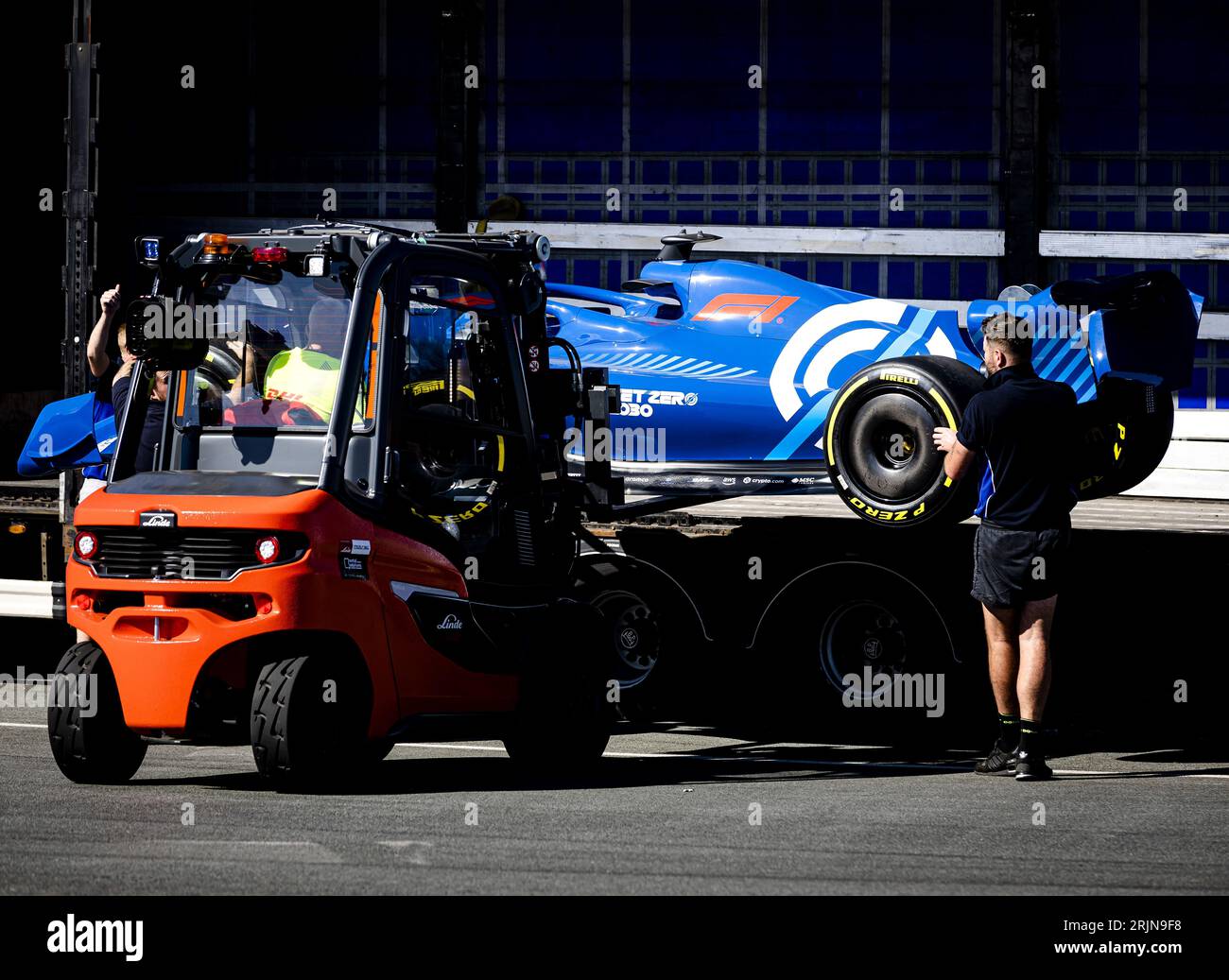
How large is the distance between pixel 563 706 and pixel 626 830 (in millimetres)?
1753

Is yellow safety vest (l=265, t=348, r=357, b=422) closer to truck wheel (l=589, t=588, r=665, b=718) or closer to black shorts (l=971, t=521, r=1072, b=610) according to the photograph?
black shorts (l=971, t=521, r=1072, b=610)

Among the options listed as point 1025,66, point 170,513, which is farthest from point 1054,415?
point 1025,66

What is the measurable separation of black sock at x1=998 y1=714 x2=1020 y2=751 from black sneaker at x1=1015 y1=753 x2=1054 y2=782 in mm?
106

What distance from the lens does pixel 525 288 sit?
8.68 m

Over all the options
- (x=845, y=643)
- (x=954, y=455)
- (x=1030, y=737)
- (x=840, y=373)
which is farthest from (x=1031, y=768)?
(x=840, y=373)

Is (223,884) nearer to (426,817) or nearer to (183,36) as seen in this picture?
(426,817)

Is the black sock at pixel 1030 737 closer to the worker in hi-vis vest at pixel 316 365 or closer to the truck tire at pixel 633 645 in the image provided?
the truck tire at pixel 633 645

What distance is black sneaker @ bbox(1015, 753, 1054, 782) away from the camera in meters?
8.37

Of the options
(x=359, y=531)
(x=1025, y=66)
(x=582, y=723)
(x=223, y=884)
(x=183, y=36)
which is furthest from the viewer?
(x=183, y=36)

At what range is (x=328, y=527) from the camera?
24.1ft

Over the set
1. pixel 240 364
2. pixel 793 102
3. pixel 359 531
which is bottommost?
pixel 359 531

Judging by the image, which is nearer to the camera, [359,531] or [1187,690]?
[359,531]
